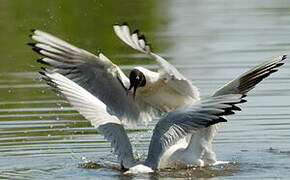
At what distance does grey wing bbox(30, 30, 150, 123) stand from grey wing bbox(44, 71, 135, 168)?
1.79 ft

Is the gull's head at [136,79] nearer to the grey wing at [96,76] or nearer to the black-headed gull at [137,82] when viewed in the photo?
the black-headed gull at [137,82]

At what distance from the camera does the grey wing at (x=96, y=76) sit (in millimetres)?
11453

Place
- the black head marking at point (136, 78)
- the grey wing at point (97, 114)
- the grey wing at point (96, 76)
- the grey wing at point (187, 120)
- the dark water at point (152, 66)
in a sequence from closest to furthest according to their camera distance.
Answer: the grey wing at point (187, 120), the grey wing at point (97, 114), the black head marking at point (136, 78), the dark water at point (152, 66), the grey wing at point (96, 76)

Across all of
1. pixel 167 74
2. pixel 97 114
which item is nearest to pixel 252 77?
pixel 167 74

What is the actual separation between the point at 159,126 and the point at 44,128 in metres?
2.47

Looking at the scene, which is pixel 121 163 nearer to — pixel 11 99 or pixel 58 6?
pixel 11 99

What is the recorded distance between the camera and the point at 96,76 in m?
11.5

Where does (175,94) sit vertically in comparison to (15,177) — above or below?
above

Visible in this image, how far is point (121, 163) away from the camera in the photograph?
10.7 metres

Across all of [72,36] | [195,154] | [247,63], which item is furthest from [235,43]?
[195,154]

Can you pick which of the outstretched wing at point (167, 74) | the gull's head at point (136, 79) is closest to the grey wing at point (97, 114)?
the gull's head at point (136, 79)

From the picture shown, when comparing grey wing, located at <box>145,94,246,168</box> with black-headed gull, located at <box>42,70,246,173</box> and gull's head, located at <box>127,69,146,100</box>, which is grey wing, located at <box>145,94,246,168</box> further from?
gull's head, located at <box>127,69,146,100</box>

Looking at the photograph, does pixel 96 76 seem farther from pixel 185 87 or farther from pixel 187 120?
pixel 187 120

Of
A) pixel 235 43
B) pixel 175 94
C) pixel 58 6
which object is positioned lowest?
pixel 175 94
